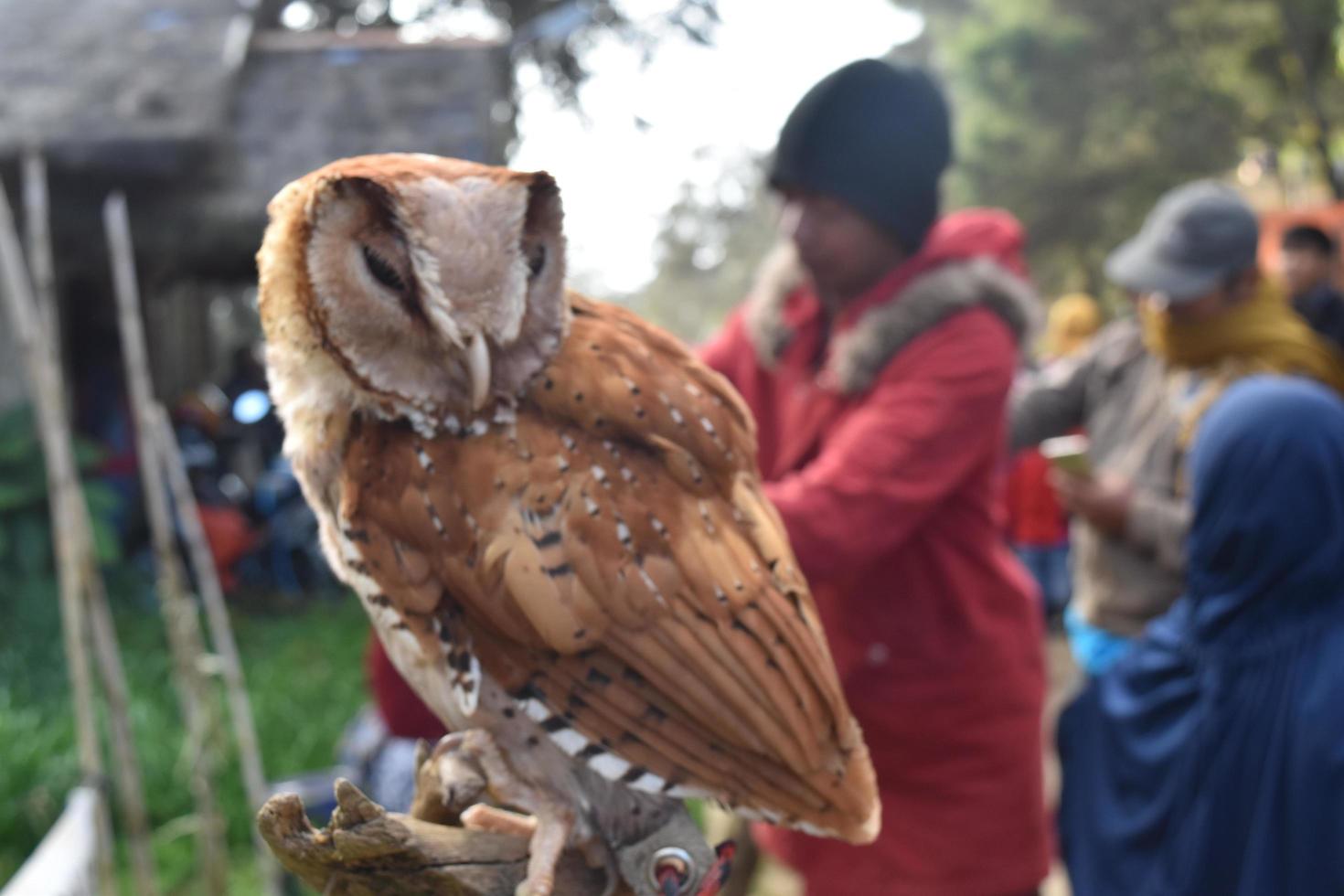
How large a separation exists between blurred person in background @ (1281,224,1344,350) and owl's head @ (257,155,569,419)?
18.4 feet

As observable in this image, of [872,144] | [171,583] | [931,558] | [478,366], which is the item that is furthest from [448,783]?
[171,583]

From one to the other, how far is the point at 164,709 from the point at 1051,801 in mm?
4079

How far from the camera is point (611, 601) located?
1.15 metres

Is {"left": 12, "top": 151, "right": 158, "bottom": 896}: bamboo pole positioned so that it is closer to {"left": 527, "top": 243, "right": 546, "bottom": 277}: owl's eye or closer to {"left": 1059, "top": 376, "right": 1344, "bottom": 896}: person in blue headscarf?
{"left": 527, "top": 243, "right": 546, "bottom": 277}: owl's eye

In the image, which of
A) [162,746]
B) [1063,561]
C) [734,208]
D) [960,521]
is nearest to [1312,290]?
[1063,561]

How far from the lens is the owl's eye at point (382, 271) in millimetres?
1086

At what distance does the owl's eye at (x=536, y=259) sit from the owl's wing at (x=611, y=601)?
0.38 ft

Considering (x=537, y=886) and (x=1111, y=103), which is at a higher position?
(x=537, y=886)

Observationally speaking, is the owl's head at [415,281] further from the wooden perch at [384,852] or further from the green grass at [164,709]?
the green grass at [164,709]

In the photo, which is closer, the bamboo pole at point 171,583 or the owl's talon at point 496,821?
the owl's talon at point 496,821

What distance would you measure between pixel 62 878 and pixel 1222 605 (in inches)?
90.6

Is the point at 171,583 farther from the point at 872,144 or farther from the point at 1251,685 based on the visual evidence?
the point at 1251,685

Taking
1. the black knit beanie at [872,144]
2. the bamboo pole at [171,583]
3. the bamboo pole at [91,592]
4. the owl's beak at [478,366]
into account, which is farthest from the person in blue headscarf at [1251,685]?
the bamboo pole at [91,592]

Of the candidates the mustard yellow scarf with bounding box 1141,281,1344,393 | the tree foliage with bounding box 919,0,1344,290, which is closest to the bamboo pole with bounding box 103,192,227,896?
the mustard yellow scarf with bounding box 1141,281,1344,393
